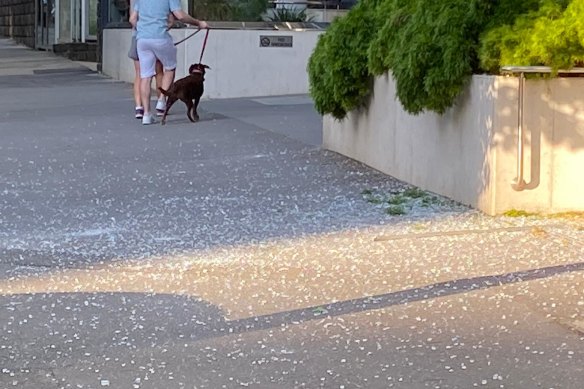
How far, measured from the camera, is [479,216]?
891cm

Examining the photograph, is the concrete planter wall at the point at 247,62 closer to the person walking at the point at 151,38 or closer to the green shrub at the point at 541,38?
the person walking at the point at 151,38

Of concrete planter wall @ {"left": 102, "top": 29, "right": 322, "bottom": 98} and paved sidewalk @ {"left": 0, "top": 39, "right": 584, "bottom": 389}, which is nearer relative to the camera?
paved sidewalk @ {"left": 0, "top": 39, "right": 584, "bottom": 389}

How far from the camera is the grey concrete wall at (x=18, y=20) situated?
3566 cm

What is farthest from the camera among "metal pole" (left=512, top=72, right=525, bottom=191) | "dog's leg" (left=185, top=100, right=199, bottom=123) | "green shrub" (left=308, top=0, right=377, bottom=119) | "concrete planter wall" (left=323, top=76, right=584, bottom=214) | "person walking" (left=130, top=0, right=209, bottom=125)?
"dog's leg" (left=185, top=100, right=199, bottom=123)

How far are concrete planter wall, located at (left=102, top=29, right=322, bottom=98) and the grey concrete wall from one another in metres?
17.4

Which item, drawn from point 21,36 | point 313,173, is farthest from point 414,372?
point 21,36

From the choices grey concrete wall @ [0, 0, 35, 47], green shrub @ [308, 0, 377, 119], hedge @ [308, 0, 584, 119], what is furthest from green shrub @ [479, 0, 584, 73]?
grey concrete wall @ [0, 0, 35, 47]

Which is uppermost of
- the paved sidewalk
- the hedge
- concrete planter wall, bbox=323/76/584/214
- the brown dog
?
the hedge

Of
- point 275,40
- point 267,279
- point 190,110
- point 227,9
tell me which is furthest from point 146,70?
point 267,279

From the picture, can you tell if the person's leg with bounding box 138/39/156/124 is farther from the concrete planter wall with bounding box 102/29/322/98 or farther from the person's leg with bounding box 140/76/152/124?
the concrete planter wall with bounding box 102/29/322/98

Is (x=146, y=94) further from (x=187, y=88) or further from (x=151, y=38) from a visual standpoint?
(x=151, y=38)

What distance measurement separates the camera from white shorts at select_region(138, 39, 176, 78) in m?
14.6

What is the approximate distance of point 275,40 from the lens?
60.6ft

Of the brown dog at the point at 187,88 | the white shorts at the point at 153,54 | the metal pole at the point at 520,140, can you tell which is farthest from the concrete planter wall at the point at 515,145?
the white shorts at the point at 153,54
